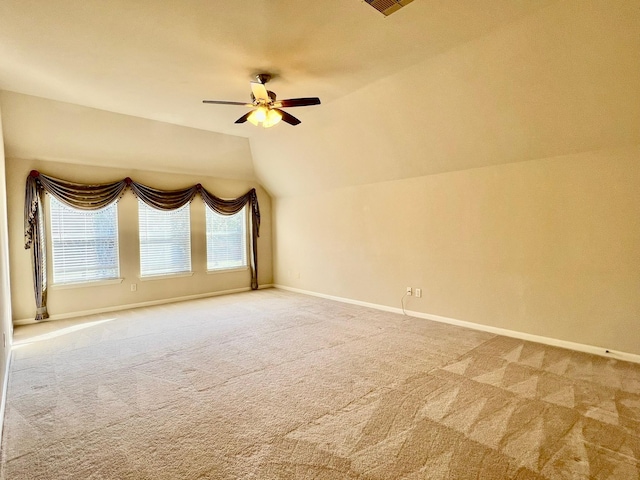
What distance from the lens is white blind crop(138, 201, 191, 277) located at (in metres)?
5.91

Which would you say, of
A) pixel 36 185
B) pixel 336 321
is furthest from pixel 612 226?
pixel 36 185

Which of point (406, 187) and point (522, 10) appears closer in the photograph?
point (522, 10)

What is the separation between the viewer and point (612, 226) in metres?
3.36

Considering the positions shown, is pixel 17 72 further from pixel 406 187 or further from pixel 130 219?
pixel 406 187

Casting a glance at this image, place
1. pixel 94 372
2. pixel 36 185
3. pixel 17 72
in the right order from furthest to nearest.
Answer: pixel 36 185, pixel 17 72, pixel 94 372

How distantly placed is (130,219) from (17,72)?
2700mm

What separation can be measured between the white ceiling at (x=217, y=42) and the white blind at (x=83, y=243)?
76.1 inches

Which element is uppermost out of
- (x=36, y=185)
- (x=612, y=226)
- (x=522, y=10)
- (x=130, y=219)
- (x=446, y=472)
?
(x=522, y=10)

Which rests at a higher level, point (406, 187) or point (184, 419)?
point (406, 187)

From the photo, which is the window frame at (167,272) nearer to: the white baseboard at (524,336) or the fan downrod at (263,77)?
the white baseboard at (524,336)

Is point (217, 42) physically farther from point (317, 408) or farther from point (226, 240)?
point (226, 240)

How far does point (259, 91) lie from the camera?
3.16m

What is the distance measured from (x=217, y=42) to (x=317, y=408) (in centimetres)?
315

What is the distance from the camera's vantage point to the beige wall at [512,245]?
3361mm
